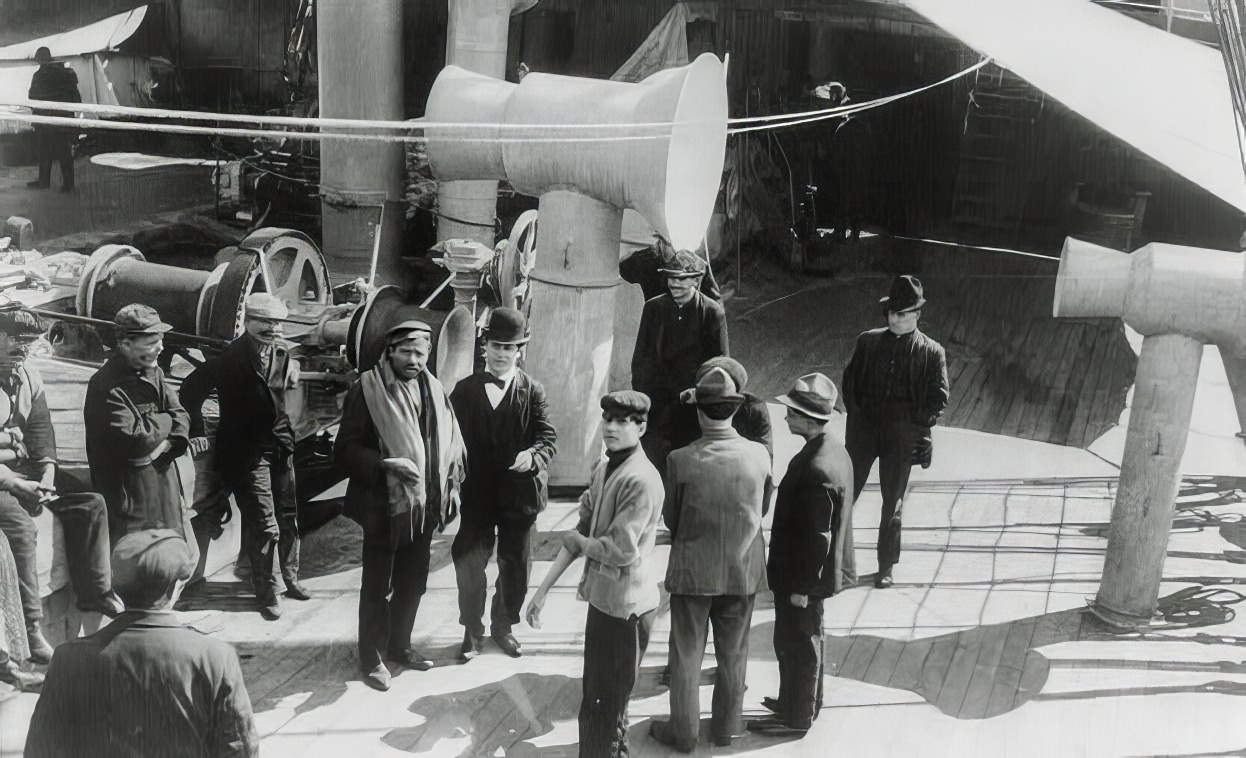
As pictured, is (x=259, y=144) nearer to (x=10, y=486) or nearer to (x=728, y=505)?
(x=10, y=486)

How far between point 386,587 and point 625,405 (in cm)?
106

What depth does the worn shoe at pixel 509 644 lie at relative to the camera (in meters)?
3.93

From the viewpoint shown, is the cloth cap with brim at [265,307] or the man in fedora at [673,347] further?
the man in fedora at [673,347]

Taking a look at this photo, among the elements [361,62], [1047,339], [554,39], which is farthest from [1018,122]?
[361,62]

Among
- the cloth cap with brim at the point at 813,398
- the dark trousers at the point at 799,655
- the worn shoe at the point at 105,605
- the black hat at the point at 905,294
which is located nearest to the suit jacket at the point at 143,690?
the worn shoe at the point at 105,605

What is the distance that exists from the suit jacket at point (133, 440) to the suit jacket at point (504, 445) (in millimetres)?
909

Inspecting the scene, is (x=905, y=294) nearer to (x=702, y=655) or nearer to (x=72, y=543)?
(x=702, y=655)

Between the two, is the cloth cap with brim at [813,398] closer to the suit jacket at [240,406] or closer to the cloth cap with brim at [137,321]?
the suit jacket at [240,406]

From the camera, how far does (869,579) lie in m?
4.16

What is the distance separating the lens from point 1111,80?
3.97 metres

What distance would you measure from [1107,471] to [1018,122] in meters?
1.29

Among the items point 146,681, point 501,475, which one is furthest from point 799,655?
point 146,681

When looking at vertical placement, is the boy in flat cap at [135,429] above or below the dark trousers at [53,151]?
below

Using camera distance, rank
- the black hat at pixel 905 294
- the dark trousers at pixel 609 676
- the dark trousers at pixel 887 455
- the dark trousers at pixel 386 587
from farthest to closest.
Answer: the dark trousers at pixel 887 455
the black hat at pixel 905 294
the dark trousers at pixel 386 587
the dark trousers at pixel 609 676
